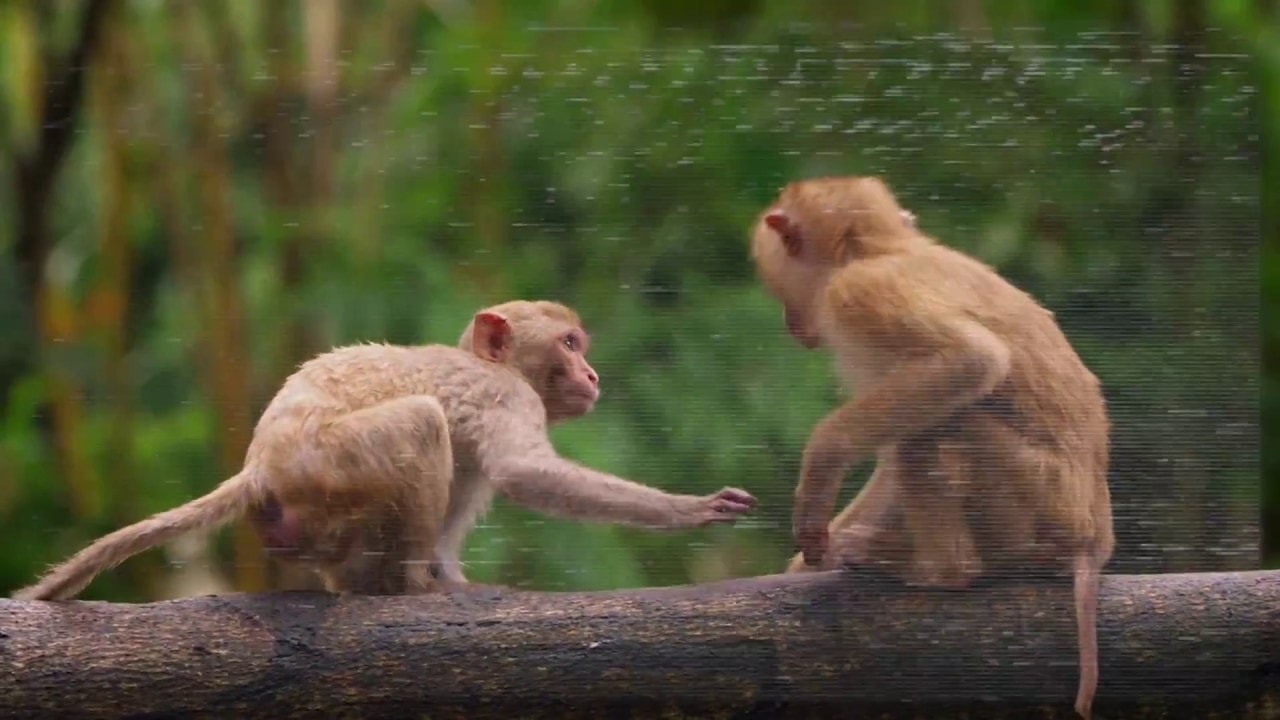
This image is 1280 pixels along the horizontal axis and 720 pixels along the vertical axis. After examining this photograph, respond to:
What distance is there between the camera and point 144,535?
217 centimetres

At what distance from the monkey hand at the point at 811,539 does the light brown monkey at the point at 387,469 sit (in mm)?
Answer: 307

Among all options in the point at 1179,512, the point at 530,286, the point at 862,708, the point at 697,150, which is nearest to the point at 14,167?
the point at 530,286

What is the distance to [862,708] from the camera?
213 cm

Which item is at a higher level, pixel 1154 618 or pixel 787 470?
pixel 787 470

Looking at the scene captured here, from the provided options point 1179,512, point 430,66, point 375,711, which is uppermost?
point 430,66

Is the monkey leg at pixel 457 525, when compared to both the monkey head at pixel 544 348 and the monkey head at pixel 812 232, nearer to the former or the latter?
the monkey head at pixel 544 348

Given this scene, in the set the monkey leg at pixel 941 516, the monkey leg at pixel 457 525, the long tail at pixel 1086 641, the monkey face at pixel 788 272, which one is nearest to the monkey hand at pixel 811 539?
the monkey leg at pixel 941 516

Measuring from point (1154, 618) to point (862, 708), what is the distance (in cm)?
46

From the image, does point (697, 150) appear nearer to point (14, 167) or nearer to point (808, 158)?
point (808, 158)

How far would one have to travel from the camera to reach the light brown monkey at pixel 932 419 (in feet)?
6.79

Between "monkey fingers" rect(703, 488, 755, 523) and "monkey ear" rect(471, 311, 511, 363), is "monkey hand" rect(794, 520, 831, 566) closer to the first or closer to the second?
"monkey fingers" rect(703, 488, 755, 523)

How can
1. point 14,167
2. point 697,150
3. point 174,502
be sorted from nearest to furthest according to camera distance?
point 697,150 → point 174,502 → point 14,167

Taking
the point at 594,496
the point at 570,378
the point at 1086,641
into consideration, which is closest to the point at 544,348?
the point at 570,378

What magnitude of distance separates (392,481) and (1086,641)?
1066 millimetres
